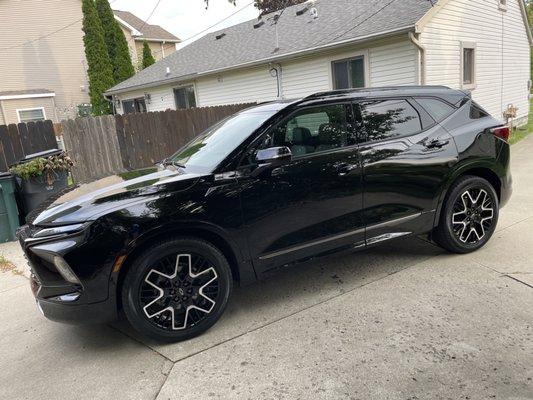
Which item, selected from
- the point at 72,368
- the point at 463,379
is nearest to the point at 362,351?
the point at 463,379

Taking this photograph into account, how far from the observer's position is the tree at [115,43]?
23.5 meters

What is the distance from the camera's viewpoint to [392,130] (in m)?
4.08

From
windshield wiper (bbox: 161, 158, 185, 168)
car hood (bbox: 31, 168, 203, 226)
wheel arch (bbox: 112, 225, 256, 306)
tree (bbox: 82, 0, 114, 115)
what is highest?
tree (bbox: 82, 0, 114, 115)

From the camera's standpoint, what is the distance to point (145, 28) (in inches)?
1185

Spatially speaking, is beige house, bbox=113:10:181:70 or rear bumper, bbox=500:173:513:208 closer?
rear bumper, bbox=500:173:513:208

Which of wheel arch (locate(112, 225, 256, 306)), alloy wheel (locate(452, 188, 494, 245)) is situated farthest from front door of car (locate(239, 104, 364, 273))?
alloy wheel (locate(452, 188, 494, 245))

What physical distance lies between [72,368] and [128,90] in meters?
18.7

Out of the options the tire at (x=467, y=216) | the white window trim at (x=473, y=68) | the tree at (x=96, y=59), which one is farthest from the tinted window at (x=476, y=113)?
the tree at (x=96, y=59)

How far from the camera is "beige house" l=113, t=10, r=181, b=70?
27464 millimetres

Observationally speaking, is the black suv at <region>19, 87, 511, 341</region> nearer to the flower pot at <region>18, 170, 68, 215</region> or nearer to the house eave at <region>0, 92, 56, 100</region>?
the flower pot at <region>18, 170, 68, 215</region>

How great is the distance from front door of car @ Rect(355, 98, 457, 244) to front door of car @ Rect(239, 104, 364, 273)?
15 cm

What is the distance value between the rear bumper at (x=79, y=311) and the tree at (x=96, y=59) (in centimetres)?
2164

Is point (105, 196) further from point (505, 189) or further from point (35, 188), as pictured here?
point (505, 189)

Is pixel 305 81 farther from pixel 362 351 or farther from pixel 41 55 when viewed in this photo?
pixel 41 55
